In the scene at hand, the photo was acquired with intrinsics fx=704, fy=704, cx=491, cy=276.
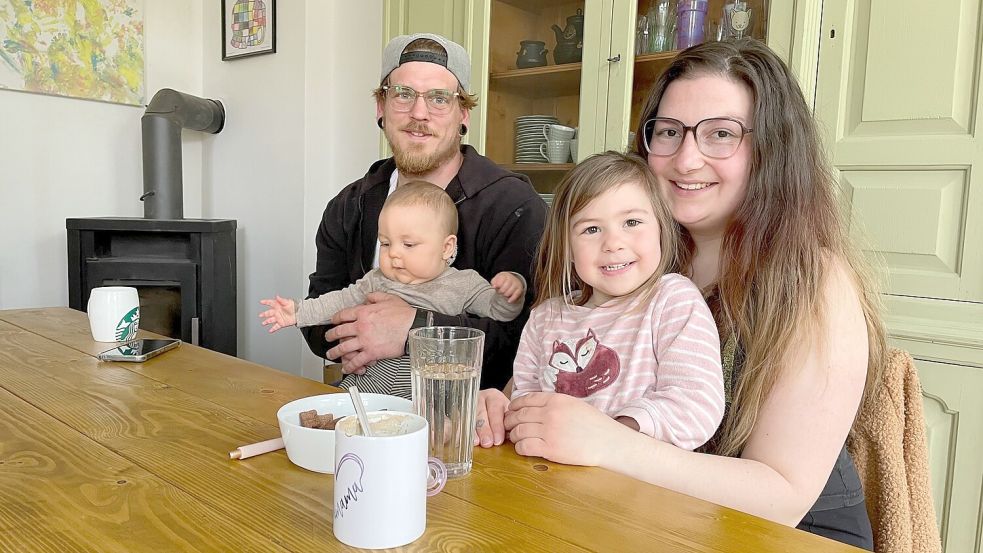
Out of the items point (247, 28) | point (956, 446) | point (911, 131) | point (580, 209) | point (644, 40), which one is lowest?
point (956, 446)

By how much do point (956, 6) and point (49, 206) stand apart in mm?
3583

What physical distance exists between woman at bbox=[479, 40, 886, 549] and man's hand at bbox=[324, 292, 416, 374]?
51 centimetres

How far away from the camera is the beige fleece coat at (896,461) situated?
3.41 ft

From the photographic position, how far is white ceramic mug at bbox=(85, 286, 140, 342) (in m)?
1.47

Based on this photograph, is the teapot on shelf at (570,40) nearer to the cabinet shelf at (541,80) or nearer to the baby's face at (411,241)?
the cabinet shelf at (541,80)

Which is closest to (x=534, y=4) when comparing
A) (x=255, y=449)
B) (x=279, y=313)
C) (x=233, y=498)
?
Answer: (x=279, y=313)

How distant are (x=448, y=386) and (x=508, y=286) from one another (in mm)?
721

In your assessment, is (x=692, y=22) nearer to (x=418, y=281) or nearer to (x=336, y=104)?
(x=418, y=281)

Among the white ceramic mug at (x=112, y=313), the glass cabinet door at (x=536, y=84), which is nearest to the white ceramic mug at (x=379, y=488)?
the white ceramic mug at (x=112, y=313)

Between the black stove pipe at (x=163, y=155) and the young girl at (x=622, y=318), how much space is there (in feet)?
8.78

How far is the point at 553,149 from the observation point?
7.81 feet

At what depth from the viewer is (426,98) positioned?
1818mm

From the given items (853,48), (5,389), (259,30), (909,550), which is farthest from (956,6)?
(259,30)

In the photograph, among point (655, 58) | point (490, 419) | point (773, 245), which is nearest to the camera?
point (490, 419)
